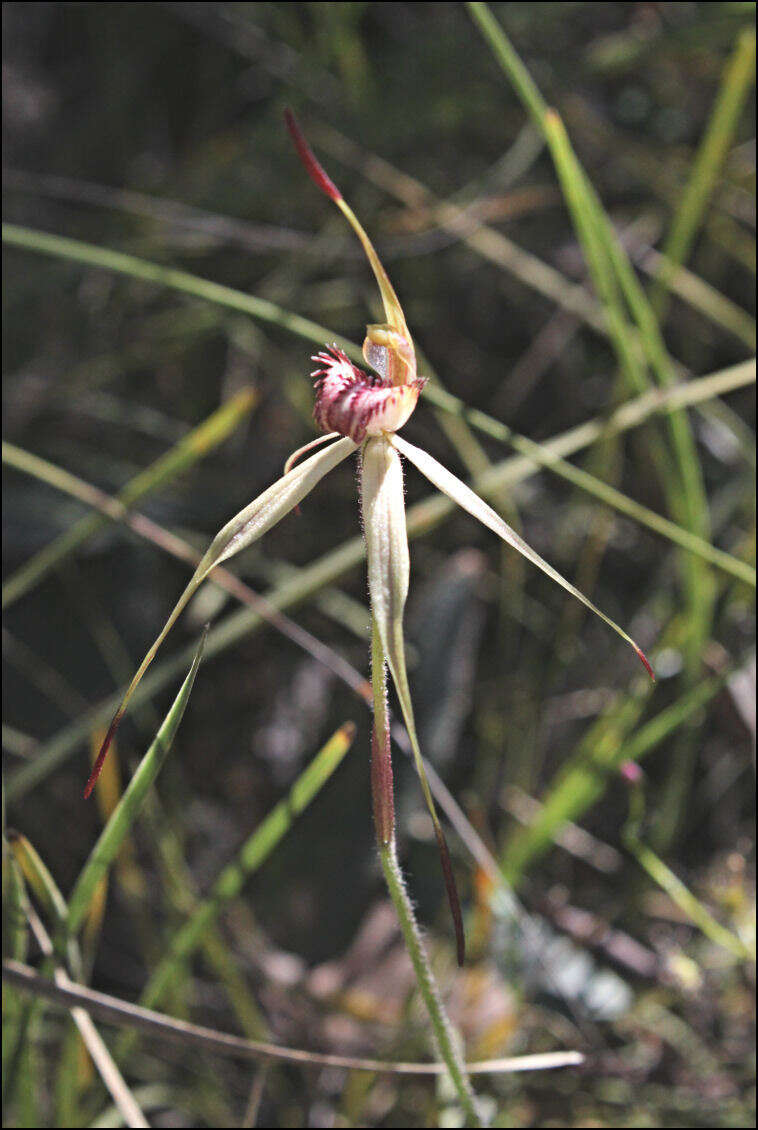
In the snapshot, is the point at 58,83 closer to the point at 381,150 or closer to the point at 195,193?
the point at 195,193

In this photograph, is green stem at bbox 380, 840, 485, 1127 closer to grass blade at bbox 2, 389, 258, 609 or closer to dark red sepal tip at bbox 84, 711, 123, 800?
dark red sepal tip at bbox 84, 711, 123, 800

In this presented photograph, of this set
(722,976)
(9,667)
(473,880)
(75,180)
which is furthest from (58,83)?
(722,976)

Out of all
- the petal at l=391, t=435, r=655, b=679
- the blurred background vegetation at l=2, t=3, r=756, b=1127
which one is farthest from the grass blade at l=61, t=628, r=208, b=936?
the petal at l=391, t=435, r=655, b=679

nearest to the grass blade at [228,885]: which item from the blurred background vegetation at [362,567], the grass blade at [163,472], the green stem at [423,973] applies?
the blurred background vegetation at [362,567]

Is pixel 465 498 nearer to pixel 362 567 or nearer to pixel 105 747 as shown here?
pixel 105 747

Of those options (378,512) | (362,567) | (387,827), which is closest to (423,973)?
(387,827)

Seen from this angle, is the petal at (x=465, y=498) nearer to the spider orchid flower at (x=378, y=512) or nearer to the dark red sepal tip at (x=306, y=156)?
the spider orchid flower at (x=378, y=512)
